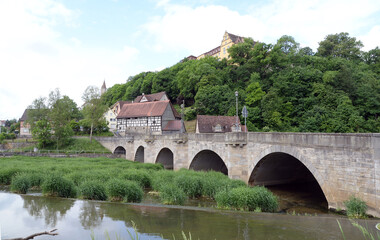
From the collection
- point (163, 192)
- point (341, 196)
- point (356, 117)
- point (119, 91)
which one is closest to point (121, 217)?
point (163, 192)

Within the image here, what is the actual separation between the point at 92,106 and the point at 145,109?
462 inches

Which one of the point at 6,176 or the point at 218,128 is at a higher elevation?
the point at 218,128

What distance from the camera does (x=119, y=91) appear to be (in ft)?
295

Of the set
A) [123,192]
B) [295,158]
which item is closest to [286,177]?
[295,158]

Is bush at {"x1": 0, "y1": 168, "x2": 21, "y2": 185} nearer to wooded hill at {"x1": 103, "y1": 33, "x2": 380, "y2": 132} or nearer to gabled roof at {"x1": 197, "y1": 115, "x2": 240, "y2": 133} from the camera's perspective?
gabled roof at {"x1": 197, "y1": 115, "x2": 240, "y2": 133}

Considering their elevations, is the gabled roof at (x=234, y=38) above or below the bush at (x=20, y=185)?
above

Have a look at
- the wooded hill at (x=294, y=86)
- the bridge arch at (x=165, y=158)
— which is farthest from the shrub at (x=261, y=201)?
the wooded hill at (x=294, y=86)

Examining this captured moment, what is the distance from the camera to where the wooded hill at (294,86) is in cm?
3831

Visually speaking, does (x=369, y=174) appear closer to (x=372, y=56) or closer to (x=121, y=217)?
(x=121, y=217)

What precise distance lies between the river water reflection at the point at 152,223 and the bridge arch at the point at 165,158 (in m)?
24.3

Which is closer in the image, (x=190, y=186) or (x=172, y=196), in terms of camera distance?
(x=172, y=196)

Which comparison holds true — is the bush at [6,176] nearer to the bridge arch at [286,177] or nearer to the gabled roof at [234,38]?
the bridge arch at [286,177]

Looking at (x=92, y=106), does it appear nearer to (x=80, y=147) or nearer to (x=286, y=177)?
(x=80, y=147)

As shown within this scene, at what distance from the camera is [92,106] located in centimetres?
5353
